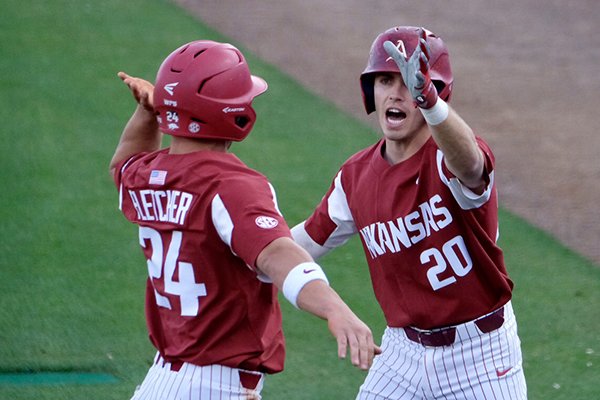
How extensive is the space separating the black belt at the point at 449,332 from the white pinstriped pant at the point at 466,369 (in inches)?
0.6

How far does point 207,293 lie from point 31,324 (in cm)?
343

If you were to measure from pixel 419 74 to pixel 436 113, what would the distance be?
A: 0.17 meters

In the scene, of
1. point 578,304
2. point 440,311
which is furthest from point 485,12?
point 440,311

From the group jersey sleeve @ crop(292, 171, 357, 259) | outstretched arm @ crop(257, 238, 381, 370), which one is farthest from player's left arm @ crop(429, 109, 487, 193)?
jersey sleeve @ crop(292, 171, 357, 259)

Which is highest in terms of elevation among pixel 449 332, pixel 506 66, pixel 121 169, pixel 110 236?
pixel 121 169

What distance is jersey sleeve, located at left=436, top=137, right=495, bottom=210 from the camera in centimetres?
374

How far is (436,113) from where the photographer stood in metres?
3.52

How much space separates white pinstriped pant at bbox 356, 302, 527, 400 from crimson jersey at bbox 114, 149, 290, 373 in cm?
67

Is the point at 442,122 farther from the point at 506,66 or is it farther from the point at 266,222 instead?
the point at 506,66

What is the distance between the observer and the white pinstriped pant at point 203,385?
140 inches

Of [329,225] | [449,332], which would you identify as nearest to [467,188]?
[449,332]

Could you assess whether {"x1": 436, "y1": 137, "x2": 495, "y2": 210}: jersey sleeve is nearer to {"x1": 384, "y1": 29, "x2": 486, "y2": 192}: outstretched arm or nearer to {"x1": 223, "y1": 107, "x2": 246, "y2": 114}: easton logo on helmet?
{"x1": 384, "y1": 29, "x2": 486, "y2": 192}: outstretched arm

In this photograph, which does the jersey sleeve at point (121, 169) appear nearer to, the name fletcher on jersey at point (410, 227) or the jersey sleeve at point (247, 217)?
the jersey sleeve at point (247, 217)

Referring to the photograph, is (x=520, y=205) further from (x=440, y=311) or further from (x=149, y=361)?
(x=440, y=311)
